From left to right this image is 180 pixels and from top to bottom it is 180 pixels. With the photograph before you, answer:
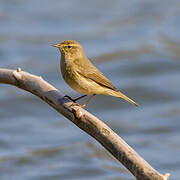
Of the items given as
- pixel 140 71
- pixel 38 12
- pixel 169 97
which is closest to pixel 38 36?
pixel 38 12

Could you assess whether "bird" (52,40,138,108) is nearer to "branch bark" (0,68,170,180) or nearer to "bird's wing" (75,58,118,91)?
"bird's wing" (75,58,118,91)

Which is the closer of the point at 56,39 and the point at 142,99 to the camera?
the point at 142,99

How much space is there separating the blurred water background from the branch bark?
4217 millimetres

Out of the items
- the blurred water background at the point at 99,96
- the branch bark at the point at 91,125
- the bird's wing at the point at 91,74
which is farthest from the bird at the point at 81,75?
the blurred water background at the point at 99,96

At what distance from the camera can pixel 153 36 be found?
1608 cm

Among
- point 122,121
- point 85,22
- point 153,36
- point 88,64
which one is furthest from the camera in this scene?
point 85,22

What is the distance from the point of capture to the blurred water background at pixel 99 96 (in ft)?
36.7

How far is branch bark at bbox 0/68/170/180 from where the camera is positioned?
→ 16.9 ft

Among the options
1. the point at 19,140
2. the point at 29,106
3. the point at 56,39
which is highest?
the point at 56,39

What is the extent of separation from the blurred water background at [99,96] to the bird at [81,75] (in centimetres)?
367

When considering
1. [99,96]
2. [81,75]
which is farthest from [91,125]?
[99,96]

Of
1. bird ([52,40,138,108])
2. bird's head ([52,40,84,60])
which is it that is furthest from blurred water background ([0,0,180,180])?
bird's head ([52,40,84,60])

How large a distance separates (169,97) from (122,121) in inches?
59.4

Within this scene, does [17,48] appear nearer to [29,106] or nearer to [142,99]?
[29,106]
